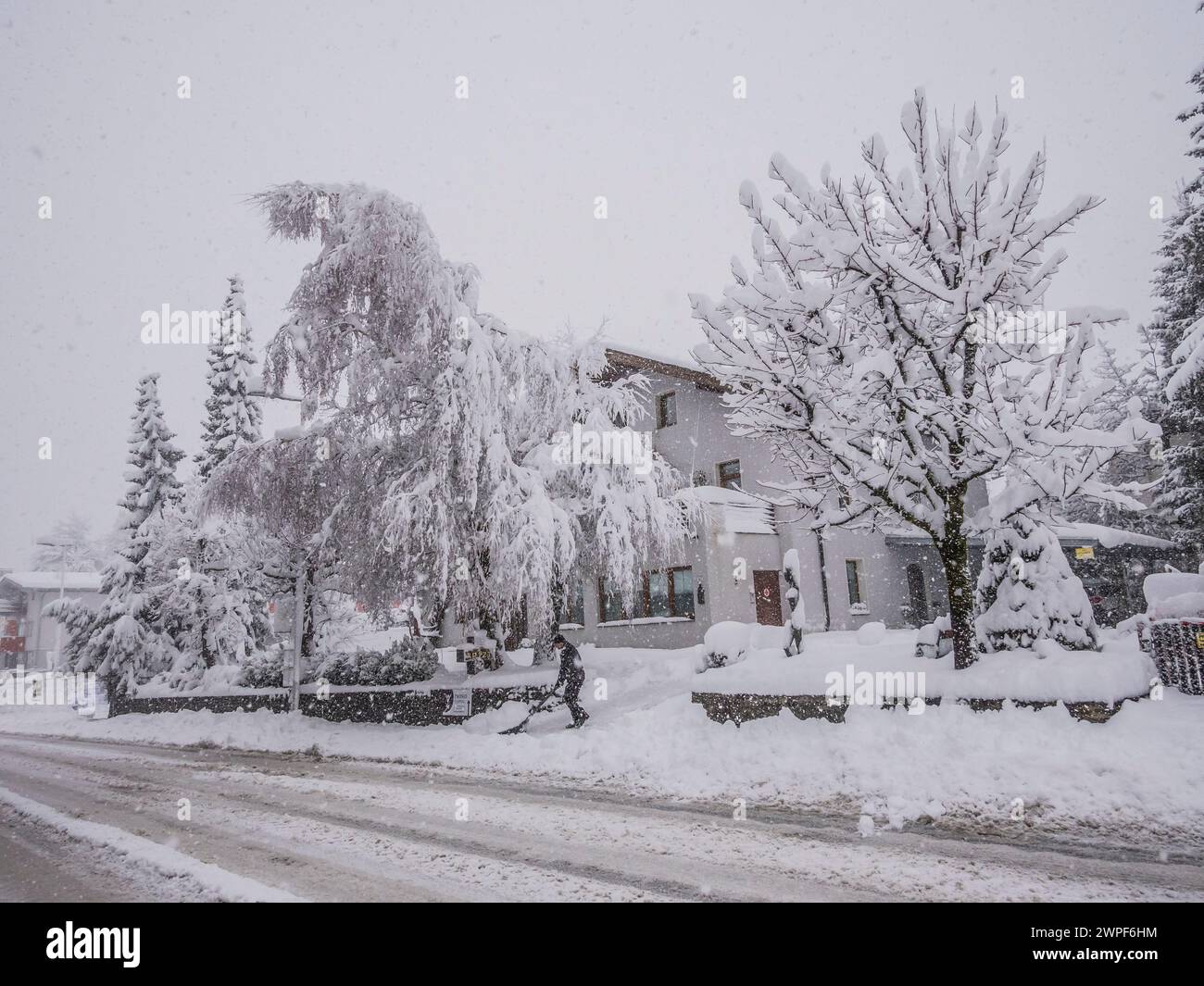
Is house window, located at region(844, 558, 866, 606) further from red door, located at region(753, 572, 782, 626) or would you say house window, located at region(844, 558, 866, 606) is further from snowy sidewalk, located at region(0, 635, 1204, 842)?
snowy sidewalk, located at region(0, 635, 1204, 842)

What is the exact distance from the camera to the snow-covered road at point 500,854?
4.55 metres

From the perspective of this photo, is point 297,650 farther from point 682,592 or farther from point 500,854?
point 500,854

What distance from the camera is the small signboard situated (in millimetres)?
13453

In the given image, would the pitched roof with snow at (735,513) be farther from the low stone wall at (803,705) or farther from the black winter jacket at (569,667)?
the low stone wall at (803,705)

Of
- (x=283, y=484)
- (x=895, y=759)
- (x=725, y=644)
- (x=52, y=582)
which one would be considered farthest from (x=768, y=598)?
(x=52, y=582)

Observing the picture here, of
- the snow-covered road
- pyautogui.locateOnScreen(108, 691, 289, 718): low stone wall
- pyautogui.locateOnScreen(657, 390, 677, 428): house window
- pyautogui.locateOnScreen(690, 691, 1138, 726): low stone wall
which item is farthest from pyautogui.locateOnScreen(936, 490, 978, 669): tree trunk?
pyautogui.locateOnScreen(108, 691, 289, 718): low stone wall

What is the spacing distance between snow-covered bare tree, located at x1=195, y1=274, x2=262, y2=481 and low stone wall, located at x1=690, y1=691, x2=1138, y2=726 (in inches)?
863

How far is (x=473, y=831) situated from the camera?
638 cm

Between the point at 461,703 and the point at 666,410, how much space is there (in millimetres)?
13712

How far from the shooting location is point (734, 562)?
20.3 meters

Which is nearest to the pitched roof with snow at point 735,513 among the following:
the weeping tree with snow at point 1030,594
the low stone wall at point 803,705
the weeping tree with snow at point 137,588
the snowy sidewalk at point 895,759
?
the snowy sidewalk at point 895,759
